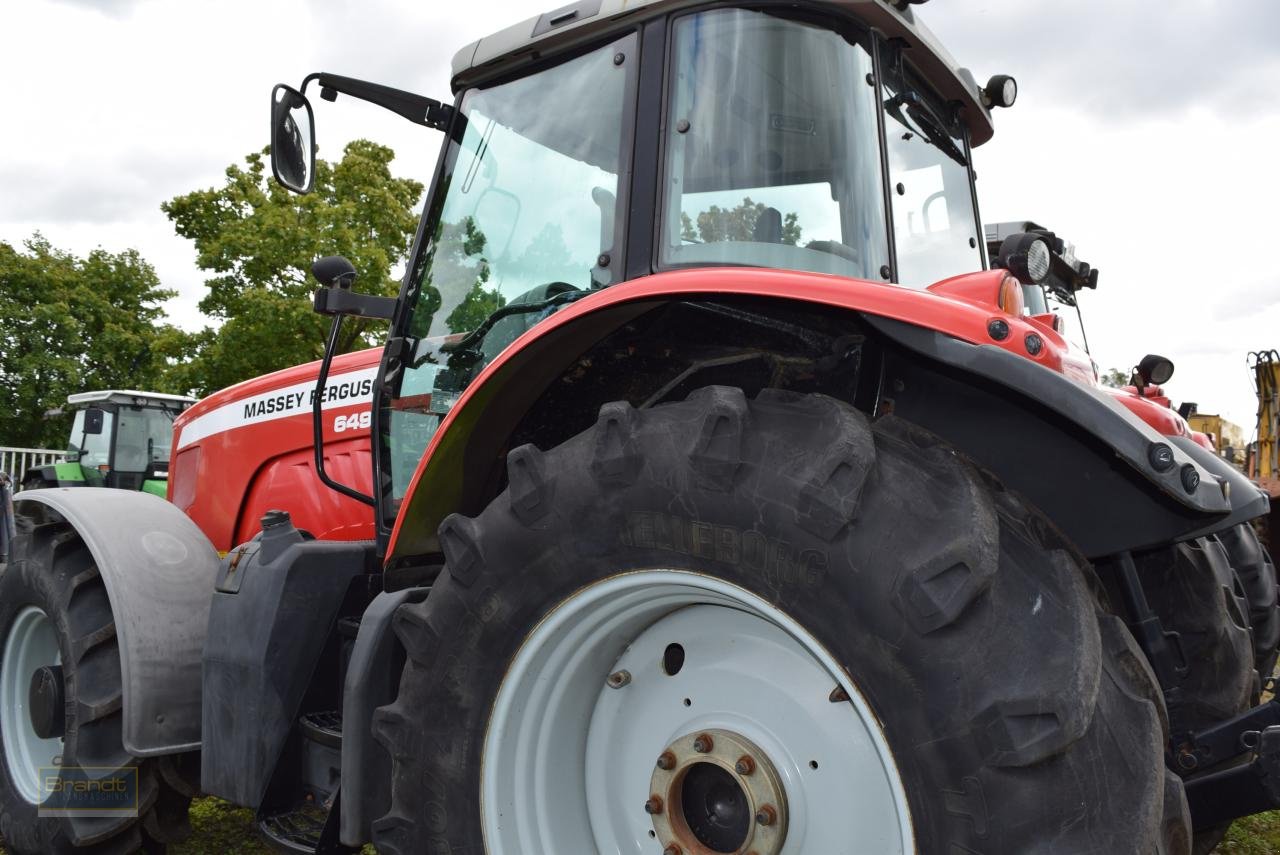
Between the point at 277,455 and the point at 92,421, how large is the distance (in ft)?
43.8

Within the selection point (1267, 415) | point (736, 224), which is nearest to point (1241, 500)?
point (736, 224)

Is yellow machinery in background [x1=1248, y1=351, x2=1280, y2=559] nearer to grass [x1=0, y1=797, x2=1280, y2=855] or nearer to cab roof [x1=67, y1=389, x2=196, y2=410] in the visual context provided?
grass [x1=0, y1=797, x2=1280, y2=855]

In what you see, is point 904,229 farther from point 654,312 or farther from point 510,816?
point 510,816

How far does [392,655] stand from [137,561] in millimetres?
1328

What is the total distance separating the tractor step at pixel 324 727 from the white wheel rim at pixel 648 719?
794 millimetres

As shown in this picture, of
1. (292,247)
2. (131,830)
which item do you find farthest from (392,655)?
(292,247)

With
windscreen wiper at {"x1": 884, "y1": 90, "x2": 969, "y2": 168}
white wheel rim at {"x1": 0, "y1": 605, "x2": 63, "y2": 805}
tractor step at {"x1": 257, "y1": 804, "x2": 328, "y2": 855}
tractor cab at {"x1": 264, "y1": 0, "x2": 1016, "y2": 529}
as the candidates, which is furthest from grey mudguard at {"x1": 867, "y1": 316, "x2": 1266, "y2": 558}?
white wheel rim at {"x1": 0, "y1": 605, "x2": 63, "y2": 805}

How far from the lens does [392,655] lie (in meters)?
2.39

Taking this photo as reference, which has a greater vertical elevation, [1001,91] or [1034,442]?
[1001,91]

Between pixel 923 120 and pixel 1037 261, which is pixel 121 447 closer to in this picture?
pixel 923 120

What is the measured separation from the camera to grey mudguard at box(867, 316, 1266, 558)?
1705 millimetres

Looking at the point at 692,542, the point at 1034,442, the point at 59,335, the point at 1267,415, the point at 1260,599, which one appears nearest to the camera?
the point at 692,542

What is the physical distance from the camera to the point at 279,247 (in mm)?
19094

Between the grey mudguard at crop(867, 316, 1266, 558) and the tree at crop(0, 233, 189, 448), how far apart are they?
35475mm
